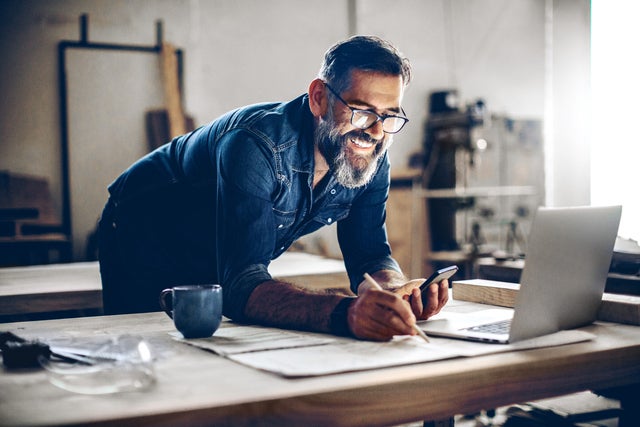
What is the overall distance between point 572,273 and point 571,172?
14.8ft

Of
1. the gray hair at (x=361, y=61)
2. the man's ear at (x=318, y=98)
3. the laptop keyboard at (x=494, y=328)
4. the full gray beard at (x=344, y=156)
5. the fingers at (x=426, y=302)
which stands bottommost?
the laptop keyboard at (x=494, y=328)

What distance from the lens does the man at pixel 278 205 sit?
4.85 feet

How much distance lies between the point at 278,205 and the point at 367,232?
1.11 ft

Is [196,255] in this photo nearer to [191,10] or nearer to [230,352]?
[230,352]

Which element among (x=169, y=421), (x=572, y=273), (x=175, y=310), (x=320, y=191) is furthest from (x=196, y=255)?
(x=169, y=421)

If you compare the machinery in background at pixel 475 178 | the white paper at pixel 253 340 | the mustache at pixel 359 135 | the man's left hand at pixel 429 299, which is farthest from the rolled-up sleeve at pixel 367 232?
the machinery in background at pixel 475 178

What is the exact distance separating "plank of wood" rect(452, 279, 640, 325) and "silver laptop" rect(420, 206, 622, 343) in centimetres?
4

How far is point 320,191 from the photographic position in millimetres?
1959

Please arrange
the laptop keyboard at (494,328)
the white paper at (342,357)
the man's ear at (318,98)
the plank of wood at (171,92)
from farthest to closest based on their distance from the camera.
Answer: the plank of wood at (171,92), the man's ear at (318,98), the laptop keyboard at (494,328), the white paper at (342,357)

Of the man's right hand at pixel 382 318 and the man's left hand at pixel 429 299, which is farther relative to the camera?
the man's left hand at pixel 429 299

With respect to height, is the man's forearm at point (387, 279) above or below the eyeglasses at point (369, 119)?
below

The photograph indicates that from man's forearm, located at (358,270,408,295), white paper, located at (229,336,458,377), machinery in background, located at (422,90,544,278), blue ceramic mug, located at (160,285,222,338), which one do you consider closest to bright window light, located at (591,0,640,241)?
machinery in background, located at (422,90,544,278)

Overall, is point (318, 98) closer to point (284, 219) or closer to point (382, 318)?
point (284, 219)

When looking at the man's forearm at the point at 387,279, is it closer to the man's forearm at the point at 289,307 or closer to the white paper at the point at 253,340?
the man's forearm at the point at 289,307
